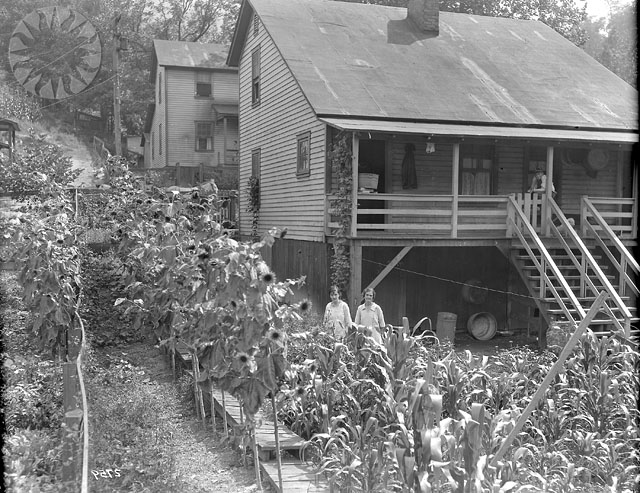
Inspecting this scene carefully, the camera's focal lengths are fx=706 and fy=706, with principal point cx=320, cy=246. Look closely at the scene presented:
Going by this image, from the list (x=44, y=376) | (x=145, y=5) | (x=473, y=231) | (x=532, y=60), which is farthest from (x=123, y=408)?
(x=145, y=5)

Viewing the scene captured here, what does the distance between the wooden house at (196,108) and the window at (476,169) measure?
21.5 meters

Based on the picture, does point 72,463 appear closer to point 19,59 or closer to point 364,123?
point 19,59

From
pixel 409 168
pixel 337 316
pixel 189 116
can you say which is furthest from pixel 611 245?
pixel 189 116

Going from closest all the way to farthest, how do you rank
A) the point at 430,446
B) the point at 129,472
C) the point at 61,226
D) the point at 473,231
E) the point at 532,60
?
the point at 430,446 → the point at 129,472 → the point at 61,226 → the point at 473,231 → the point at 532,60

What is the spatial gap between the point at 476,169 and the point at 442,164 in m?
0.97

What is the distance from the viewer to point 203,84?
3859 centimetres

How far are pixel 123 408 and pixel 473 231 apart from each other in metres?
9.74

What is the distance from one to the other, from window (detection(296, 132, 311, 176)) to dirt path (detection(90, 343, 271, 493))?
7154 mm

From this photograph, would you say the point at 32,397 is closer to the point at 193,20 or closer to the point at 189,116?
the point at 189,116

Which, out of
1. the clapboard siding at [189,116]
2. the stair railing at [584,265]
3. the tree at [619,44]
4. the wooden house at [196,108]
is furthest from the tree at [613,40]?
the stair railing at [584,265]

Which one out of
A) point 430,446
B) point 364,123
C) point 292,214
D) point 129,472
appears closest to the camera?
point 430,446

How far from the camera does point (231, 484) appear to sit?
21.2 ft

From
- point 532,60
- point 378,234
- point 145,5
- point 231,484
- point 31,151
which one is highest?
point 145,5

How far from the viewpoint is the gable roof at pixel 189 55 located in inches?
1498
